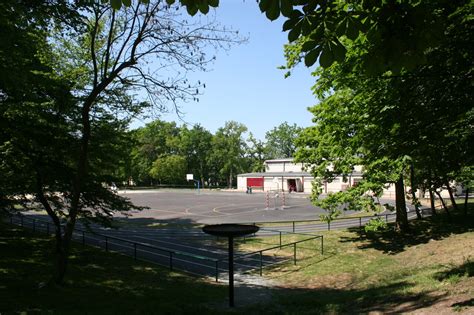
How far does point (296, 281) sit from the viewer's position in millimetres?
15578

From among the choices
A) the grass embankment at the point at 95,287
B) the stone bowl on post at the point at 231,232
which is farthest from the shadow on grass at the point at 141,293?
the stone bowl on post at the point at 231,232

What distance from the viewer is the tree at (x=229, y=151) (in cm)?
10450

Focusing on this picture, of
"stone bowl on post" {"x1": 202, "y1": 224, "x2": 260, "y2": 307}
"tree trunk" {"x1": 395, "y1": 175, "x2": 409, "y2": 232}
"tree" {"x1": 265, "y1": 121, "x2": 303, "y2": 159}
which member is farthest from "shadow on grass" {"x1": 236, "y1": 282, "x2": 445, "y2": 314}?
"tree" {"x1": 265, "y1": 121, "x2": 303, "y2": 159}

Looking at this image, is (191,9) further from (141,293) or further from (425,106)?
(141,293)

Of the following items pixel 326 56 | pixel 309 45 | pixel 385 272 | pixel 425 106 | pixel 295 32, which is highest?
pixel 425 106

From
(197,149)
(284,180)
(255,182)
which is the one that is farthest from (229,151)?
(284,180)

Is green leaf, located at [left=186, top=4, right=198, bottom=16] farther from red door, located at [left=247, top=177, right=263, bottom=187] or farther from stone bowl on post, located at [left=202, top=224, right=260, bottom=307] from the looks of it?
red door, located at [left=247, top=177, right=263, bottom=187]

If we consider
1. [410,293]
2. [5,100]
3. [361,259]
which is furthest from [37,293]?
[361,259]

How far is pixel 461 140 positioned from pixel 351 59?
405 cm

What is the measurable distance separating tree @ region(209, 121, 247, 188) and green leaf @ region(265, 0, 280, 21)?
10036 centimetres

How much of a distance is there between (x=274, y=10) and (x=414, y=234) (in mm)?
22106

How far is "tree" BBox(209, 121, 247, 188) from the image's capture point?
4114 inches

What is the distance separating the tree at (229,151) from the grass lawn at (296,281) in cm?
7955

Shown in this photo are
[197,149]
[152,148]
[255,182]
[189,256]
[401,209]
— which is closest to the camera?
[189,256]
